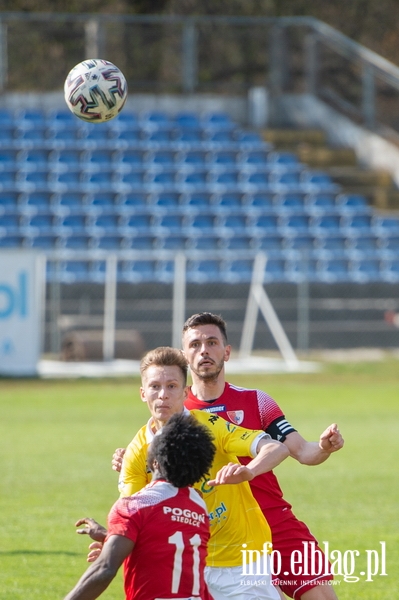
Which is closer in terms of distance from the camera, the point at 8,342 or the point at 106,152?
the point at 8,342

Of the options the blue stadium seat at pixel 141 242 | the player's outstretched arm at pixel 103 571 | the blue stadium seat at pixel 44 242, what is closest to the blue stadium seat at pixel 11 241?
the blue stadium seat at pixel 44 242

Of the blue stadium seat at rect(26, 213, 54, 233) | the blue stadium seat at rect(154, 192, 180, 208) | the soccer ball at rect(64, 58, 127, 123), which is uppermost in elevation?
the blue stadium seat at rect(154, 192, 180, 208)

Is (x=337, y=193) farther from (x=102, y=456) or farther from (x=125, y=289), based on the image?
(x=102, y=456)

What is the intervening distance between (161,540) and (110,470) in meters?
8.21

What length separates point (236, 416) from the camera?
567 cm

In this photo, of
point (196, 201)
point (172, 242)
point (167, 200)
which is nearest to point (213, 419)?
point (172, 242)

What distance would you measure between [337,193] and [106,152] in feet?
20.5

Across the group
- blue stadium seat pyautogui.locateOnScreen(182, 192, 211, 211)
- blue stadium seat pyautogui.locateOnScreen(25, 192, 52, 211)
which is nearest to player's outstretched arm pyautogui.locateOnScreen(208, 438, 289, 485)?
blue stadium seat pyautogui.locateOnScreen(25, 192, 52, 211)

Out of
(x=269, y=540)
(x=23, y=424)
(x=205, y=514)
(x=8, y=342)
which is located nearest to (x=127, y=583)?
(x=205, y=514)

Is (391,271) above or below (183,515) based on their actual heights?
above

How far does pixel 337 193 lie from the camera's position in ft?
95.5

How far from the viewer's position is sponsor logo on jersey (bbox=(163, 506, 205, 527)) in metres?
4.17

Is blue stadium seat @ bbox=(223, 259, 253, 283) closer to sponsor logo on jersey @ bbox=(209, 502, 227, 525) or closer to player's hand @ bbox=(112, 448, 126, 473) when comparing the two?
player's hand @ bbox=(112, 448, 126, 473)

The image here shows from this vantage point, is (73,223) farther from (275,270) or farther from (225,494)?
(225,494)
